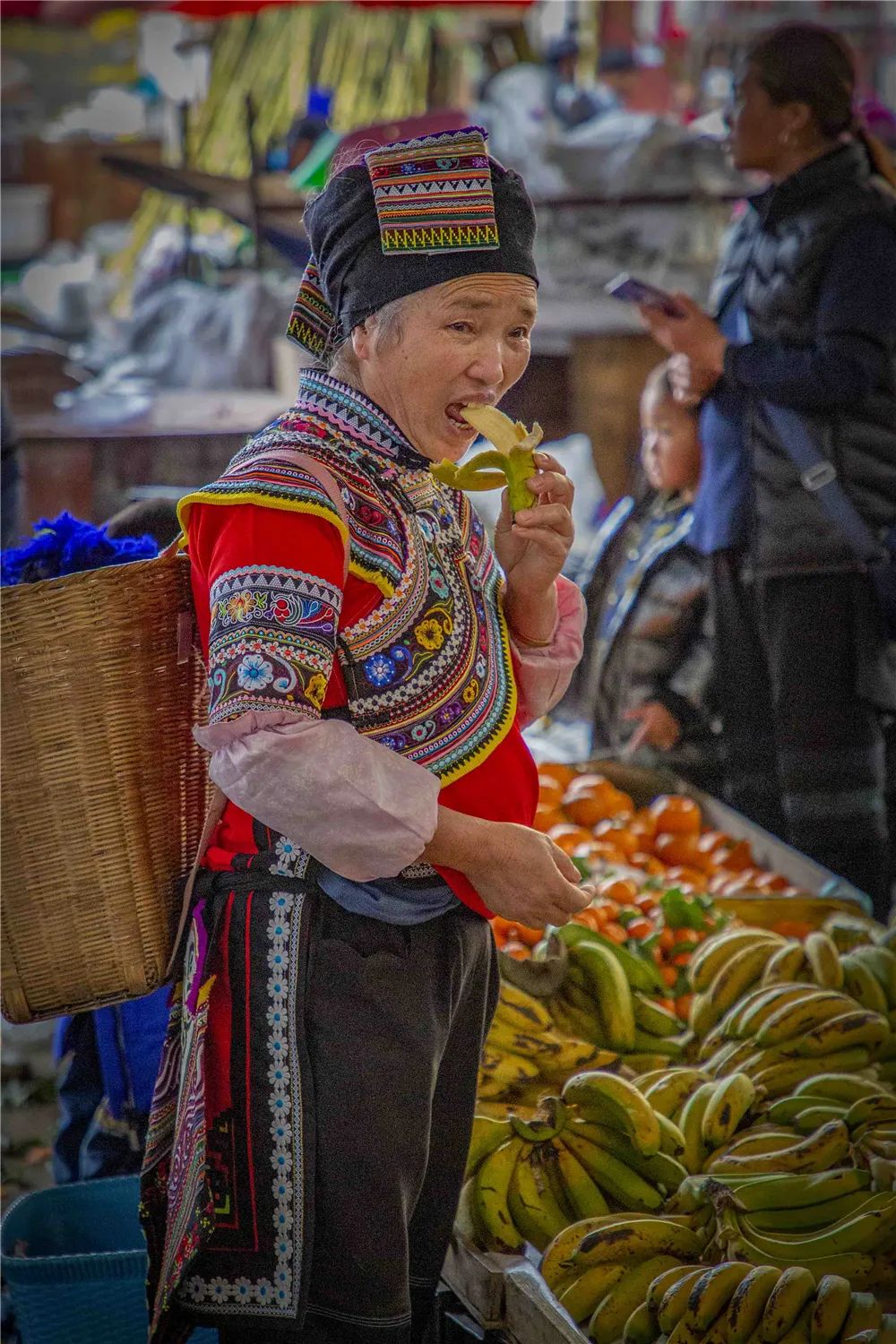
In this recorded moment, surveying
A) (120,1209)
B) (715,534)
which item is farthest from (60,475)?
(120,1209)

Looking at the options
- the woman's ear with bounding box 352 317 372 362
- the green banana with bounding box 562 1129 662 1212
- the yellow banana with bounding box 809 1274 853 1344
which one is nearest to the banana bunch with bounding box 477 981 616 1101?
the green banana with bounding box 562 1129 662 1212

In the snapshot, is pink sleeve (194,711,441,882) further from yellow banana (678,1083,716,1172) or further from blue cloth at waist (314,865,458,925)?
yellow banana (678,1083,716,1172)

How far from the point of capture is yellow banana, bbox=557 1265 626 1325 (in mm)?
2145

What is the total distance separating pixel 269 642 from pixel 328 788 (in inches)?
6.9

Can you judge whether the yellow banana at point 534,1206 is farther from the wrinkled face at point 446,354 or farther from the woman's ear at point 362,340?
the woman's ear at point 362,340

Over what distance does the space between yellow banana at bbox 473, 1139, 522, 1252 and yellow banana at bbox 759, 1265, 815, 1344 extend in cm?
47

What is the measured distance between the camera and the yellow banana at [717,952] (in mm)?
2961

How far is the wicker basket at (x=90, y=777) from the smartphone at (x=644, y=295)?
2037 mm

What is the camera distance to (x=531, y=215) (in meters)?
1.81

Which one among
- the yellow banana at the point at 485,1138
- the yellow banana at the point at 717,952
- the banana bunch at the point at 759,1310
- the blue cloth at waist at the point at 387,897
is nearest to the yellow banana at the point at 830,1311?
the banana bunch at the point at 759,1310

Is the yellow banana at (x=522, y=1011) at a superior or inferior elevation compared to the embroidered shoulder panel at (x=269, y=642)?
inferior

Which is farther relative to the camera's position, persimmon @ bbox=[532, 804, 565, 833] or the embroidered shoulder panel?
persimmon @ bbox=[532, 804, 565, 833]

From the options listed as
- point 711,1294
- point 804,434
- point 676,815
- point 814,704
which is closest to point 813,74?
point 804,434

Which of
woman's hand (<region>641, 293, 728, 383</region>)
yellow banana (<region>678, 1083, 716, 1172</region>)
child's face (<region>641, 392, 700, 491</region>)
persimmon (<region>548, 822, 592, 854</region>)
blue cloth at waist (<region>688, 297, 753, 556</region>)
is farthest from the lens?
child's face (<region>641, 392, 700, 491</region>)
